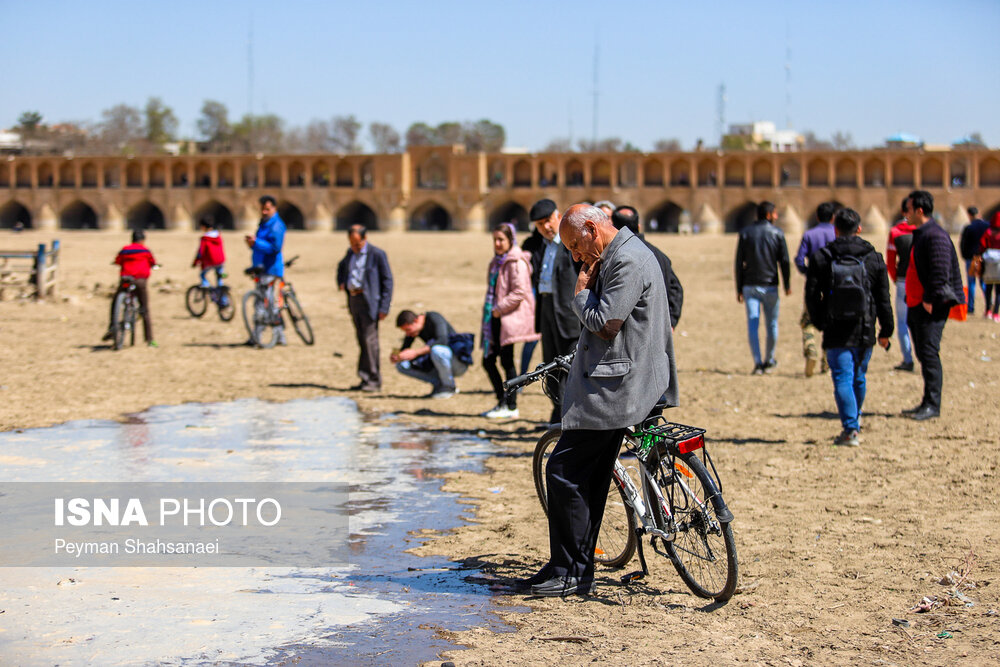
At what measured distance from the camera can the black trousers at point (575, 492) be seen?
13.4 feet

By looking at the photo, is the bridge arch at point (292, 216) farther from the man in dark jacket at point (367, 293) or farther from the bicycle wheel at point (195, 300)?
the man in dark jacket at point (367, 293)

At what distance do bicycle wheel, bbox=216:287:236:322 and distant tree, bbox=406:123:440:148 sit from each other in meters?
84.5

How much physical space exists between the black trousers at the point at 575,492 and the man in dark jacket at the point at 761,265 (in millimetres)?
6188

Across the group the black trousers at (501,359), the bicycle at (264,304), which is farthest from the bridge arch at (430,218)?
the black trousers at (501,359)

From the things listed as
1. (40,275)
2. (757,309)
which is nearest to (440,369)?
(757,309)

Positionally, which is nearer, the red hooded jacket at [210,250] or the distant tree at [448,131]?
the red hooded jacket at [210,250]

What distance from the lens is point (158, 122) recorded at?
88.9 metres

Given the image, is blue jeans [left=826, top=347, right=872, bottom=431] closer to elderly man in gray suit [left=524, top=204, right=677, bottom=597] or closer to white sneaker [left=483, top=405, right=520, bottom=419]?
white sneaker [left=483, top=405, right=520, bottom=419]

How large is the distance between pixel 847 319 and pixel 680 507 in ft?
9.84

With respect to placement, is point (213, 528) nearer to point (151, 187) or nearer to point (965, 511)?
point (965, 511)

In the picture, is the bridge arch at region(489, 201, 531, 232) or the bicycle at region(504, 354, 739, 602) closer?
the bicycle at region(504, 354, 739, 602)

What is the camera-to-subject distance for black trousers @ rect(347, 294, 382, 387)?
951 centimetres

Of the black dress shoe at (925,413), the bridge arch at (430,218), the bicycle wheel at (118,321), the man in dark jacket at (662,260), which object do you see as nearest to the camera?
the man in dark jacket at (662,260)

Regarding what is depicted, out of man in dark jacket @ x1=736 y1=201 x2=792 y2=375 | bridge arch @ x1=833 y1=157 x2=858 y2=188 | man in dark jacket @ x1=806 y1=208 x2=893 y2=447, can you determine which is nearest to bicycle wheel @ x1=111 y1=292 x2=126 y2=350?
man in dark jacket @ x1=736 y1=201 x2=792 y2=375
